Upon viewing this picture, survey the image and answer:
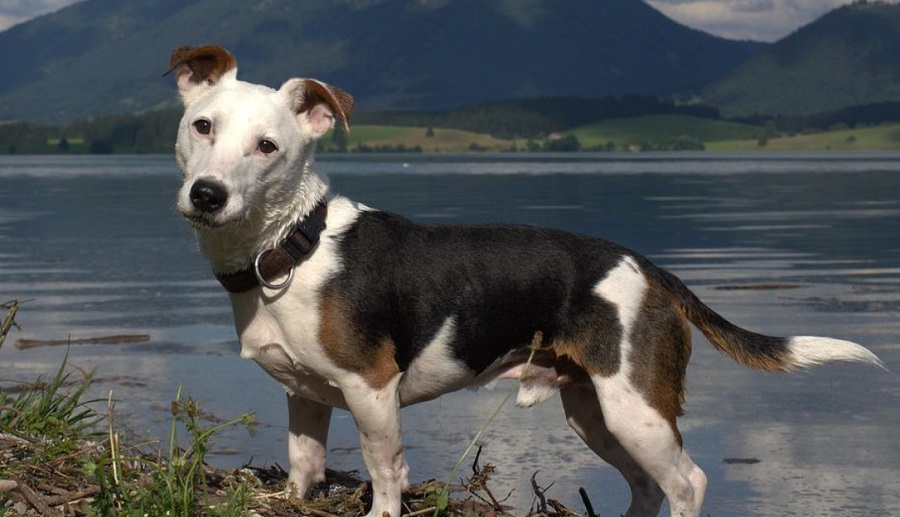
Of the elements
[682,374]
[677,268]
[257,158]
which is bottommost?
[677,268]

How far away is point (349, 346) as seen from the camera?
21.4ft

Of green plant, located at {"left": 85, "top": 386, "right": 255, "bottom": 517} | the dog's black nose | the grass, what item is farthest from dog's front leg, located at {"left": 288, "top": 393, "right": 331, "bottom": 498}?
the dog's black nose

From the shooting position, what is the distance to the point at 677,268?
70.6 ft

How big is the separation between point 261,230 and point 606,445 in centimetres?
239

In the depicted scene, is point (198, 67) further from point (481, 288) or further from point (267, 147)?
point (481, 288)

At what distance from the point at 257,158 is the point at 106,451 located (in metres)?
1.73

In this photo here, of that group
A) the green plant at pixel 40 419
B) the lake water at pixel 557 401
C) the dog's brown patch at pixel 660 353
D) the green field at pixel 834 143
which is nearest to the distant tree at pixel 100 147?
the green field at pixel 834 143

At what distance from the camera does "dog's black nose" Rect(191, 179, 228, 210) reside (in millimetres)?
6020

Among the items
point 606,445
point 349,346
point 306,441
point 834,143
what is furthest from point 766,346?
point 834,143

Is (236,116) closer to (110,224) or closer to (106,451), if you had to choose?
(106,451)

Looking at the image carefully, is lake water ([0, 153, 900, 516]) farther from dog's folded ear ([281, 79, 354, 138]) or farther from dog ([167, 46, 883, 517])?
dog's folded ear ([281, 79, 354, 138])

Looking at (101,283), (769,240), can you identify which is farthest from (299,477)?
(769,240)

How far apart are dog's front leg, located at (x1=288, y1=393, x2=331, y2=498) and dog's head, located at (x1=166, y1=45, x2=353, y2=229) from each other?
4.15ft

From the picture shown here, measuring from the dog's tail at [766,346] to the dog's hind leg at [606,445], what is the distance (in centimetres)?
75
